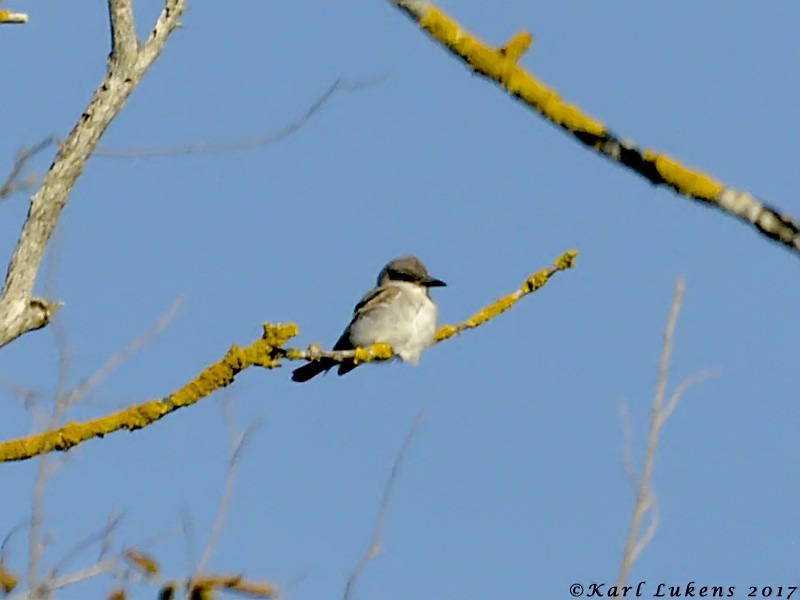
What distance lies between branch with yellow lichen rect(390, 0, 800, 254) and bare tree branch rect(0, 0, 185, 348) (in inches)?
67.8

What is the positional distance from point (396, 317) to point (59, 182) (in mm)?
5541

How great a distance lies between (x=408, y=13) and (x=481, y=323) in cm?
321

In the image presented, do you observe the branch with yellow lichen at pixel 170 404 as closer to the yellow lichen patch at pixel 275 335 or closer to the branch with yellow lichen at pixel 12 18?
the yellow lichen patch at pixel 275 335

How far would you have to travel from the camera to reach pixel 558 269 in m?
4.80

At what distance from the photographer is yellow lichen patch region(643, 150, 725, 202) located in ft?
5.91

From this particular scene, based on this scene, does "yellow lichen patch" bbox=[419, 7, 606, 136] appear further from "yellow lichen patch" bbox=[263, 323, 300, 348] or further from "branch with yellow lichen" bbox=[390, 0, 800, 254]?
"yellow lichen patch" bbox=[263, 323, 300, 348]

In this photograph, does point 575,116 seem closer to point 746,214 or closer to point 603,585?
point 746,214

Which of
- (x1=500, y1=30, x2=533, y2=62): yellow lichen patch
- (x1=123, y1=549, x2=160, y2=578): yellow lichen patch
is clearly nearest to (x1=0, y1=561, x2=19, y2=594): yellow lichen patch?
(x1=123, y1=549, x2=160, y2=578): yellow lichen patch

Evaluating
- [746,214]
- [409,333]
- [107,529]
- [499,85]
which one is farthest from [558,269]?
[409,333]

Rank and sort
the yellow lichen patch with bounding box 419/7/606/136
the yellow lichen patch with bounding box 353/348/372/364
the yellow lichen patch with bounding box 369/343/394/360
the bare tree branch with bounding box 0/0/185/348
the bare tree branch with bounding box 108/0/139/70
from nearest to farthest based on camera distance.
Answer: the yellow lichen patch with bounding box 419/7/606/136
the bare tree branch with bounding box 0/0/185/348
the bare tree branch with bounding box 108/0/139/70
the yellow lichen patch with bounding box 353/348/372/364
the yellow lichen patch with bounding box 369/343/394/360

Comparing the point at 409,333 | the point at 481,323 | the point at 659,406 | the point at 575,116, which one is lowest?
the point at 575,116

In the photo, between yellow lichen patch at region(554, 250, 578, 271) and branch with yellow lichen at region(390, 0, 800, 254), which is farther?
yellow lichen patch at region(554, 250, 578, 271)

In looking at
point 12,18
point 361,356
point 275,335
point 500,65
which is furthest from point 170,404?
point 361,356

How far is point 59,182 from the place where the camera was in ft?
11.7
